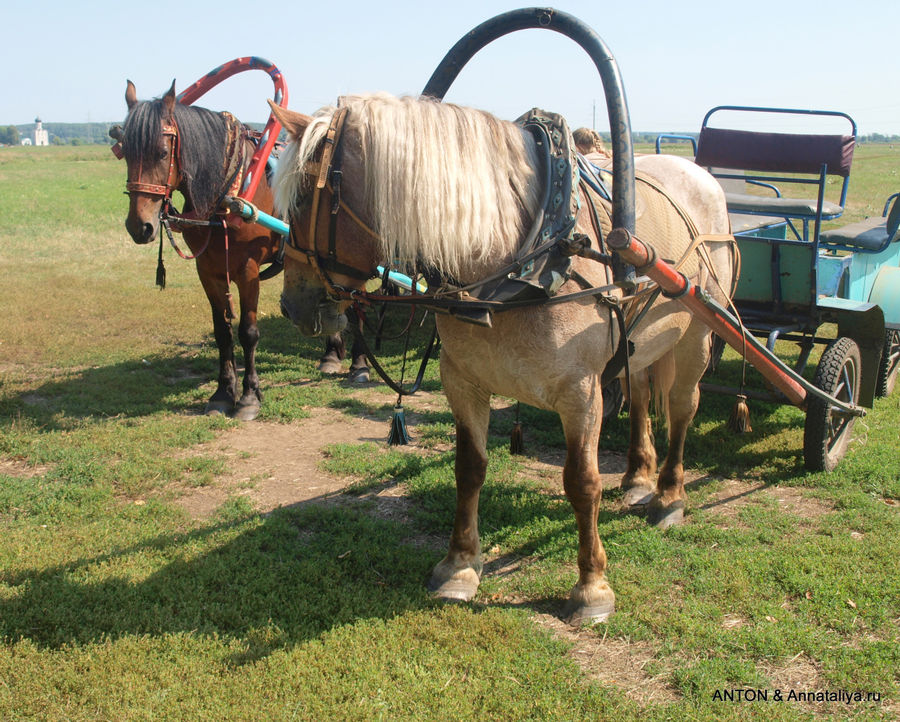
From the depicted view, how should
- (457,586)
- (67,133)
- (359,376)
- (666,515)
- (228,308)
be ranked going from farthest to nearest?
(67,133), (359,376), (228,308), (666,515), (457,586)

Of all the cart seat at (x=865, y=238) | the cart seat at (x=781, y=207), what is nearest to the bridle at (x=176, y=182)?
the cart seat at (x=781, y=207)

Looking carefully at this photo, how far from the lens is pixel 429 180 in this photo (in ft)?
8.28

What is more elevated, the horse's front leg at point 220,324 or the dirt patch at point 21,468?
the horse's front leg at point 220,324

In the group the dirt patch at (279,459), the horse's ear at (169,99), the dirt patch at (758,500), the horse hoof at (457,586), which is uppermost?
the horse's ear at (169,99)

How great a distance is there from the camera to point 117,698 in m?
2.68

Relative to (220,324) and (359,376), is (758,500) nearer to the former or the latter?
(359,376)

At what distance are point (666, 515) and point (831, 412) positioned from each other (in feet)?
4.65

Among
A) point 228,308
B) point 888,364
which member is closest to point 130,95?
point 228,308

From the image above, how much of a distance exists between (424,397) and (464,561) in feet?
10.4

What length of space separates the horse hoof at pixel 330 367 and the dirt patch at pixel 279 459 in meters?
1.11

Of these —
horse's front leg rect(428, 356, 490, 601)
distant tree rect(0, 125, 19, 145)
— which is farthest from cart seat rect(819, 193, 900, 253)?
distant tree rect(0, 125, 19, 145)

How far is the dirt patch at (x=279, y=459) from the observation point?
4.52m

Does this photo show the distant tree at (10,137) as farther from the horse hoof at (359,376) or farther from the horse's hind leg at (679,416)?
the horse's hind leg at (679,416)

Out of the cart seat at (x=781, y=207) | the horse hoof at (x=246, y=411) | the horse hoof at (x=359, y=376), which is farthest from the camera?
the horse hoof at (x=359, y=376)
